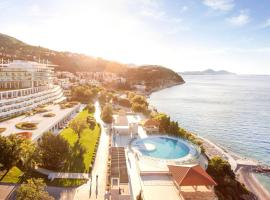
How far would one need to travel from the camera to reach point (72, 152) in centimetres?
3353

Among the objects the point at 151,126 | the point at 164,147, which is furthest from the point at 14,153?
the point at 151,126

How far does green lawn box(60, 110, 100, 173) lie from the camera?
29348 mm

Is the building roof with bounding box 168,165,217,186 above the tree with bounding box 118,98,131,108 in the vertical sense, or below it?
below

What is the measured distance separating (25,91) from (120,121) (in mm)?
24723

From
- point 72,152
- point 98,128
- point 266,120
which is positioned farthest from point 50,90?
point 266,120

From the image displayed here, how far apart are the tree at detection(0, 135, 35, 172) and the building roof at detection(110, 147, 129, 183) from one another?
380 inches

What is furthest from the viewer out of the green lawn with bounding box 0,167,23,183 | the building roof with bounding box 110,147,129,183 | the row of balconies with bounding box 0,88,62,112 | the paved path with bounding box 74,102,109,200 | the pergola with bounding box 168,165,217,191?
the row of balconies with bounding box 0,88,62,112

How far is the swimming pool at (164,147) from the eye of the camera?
1427 inches

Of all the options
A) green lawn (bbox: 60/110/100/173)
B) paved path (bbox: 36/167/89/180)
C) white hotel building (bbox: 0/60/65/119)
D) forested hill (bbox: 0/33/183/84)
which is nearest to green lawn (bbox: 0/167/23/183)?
paved path (bbox: 36/167/89/180)

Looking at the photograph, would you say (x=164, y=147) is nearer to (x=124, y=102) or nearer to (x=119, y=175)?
(x=119, y=175)

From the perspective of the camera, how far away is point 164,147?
39375 millimetres

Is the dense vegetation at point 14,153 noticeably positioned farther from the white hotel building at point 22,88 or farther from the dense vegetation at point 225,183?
the white hotel building at point 22,88

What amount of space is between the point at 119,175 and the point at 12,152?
1173 centimetres

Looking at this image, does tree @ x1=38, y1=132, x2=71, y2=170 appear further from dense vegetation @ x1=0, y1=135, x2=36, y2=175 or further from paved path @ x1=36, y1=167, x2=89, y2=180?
dense vegetation @ x1=0, y1=135, x2=36, y2=175
